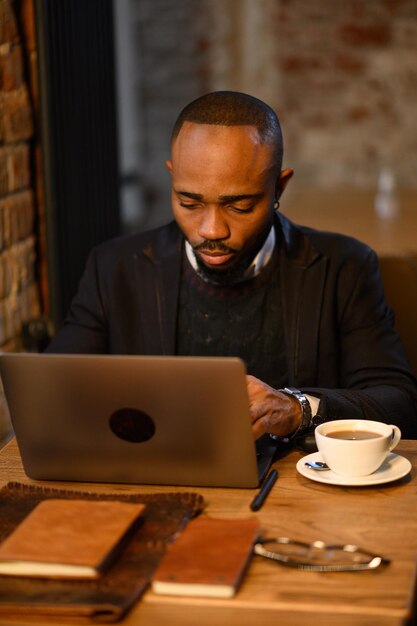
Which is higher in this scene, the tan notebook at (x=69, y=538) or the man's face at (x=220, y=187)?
the man's face at (x=220, y=187)

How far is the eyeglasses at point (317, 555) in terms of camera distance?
1156 millimetres

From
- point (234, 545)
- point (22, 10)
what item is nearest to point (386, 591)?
point (234, 545)

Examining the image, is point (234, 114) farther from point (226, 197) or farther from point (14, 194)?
point (14, 194)

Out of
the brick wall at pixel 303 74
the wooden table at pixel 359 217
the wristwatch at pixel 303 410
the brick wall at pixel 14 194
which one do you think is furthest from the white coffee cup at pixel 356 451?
the brick wall at pixel 303 74

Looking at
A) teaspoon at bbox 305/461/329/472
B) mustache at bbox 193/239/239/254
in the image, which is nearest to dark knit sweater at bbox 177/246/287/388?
mustache at bbox 193/239/239/254

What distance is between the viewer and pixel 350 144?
18.1ft

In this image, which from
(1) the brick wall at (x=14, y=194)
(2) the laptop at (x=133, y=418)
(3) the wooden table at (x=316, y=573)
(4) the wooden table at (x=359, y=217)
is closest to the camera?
(3) the wooden table at (x=316, y=573)

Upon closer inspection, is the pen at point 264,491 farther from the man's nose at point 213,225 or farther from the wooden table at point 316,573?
the man's nose at point 213,225

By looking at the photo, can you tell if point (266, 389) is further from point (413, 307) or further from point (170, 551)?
point (413, 307)

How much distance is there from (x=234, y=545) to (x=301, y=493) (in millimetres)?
241

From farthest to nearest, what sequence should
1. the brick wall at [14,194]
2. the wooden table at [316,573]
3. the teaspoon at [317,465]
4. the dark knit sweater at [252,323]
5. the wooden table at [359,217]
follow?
the wooden table at [359,217] → the brick wall at [14,194] → the dark knit sweater at [252,323] → the teaspoon at [317,465] → the wooden table at [316,573]

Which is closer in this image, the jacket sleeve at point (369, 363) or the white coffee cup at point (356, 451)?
the white coffee cup at point (356, 451)

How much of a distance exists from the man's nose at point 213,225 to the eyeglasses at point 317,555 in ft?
2.26

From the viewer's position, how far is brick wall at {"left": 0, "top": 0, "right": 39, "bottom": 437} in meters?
2.31
